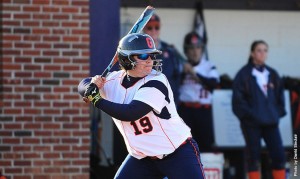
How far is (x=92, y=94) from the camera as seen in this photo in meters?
6.70

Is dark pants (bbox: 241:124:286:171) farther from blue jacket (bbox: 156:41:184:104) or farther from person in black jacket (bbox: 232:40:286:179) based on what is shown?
blue jacket (bbox: 156:41:184:104)

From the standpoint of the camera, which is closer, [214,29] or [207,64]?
[207,64]

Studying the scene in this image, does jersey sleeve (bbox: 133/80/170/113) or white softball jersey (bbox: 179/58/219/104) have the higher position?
jersey sleeve (bbox: 133/80/170/113)

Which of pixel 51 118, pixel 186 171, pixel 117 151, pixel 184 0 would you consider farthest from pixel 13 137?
pixel 184 0

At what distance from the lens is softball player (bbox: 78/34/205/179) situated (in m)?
6.74

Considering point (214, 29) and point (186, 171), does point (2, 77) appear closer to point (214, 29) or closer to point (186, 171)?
point (186, 171)

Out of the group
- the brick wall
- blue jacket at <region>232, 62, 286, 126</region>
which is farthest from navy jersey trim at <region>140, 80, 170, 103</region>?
blue jacket at <region>232, 62, 286, 126</region>

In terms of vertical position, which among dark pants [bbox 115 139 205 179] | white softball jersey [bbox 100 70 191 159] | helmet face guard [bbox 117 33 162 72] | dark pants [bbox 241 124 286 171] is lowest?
dark pants [bbox 241 124 286 171]

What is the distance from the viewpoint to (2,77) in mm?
8977

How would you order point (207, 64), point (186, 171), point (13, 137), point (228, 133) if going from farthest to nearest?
point (228, 133) → point (207, 64) → point (13, 137) → point (186, 171)

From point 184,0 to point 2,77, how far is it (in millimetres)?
3391

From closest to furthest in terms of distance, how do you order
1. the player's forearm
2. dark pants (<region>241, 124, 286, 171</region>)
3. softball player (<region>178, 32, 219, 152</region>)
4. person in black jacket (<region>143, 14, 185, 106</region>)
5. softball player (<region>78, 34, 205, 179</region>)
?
the player's forearm, softball player (<region>78, 34, 205, 179</region>), person in black jacket (<region>143, 14, 185, 106</region>), dark pants (<region>241, 124, 286, 171</region>), softball player (<region>178, 32, 219, 152</region>)

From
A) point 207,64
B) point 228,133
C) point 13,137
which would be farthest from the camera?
point 228,133

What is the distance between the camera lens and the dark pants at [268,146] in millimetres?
9906
